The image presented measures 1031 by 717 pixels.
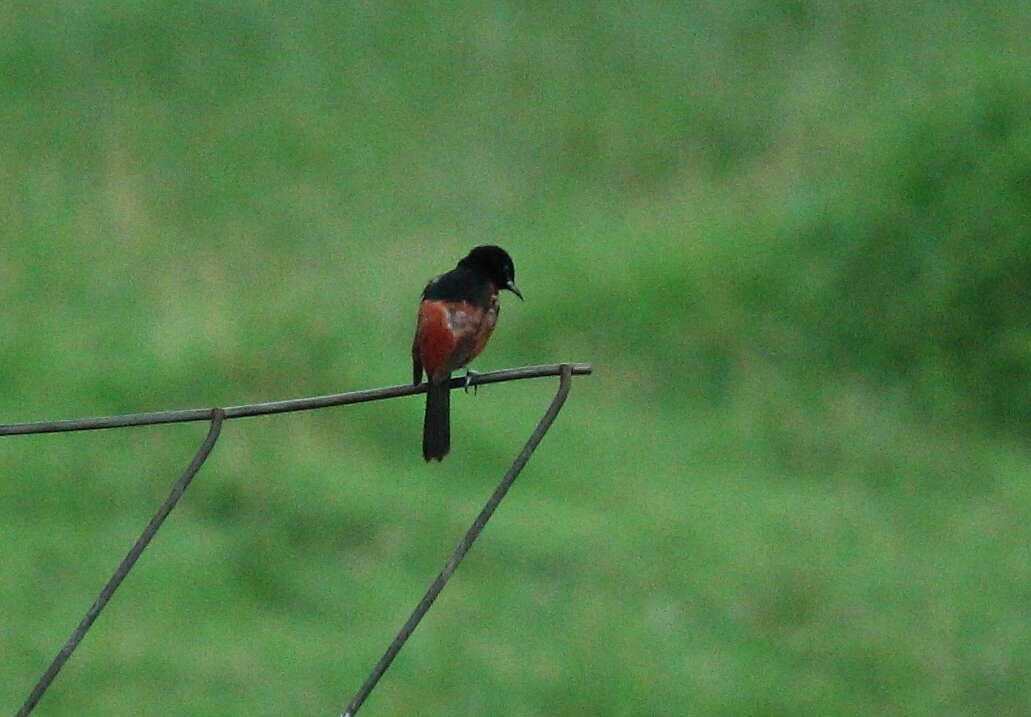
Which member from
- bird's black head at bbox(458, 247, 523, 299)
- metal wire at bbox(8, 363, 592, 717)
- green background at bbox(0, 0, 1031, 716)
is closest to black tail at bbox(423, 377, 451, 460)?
bird's black head at bbox(458, 247, 523, 299)

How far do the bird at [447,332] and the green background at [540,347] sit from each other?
2.36 m

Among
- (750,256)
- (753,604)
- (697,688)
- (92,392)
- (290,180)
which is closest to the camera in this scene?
(697,688)

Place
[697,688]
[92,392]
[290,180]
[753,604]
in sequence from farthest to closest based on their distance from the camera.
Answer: [290,180] < [92,392] < [753,604] < [697,688]

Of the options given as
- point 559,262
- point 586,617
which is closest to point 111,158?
point 559,262

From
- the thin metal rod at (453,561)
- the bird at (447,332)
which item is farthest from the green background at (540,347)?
the thin metal rod at (453,561)

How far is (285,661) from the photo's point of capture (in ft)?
24.5

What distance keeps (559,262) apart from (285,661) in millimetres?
2926

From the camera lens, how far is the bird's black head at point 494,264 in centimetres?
554

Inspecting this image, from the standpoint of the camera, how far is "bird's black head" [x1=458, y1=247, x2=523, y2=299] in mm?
5535

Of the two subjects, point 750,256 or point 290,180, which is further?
point 290,180

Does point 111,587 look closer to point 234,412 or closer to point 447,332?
point 234,412

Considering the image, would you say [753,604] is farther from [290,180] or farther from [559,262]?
[290,180]

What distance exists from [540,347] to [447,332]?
4.19m

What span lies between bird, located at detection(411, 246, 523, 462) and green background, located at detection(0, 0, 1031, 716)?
93.1 inches
